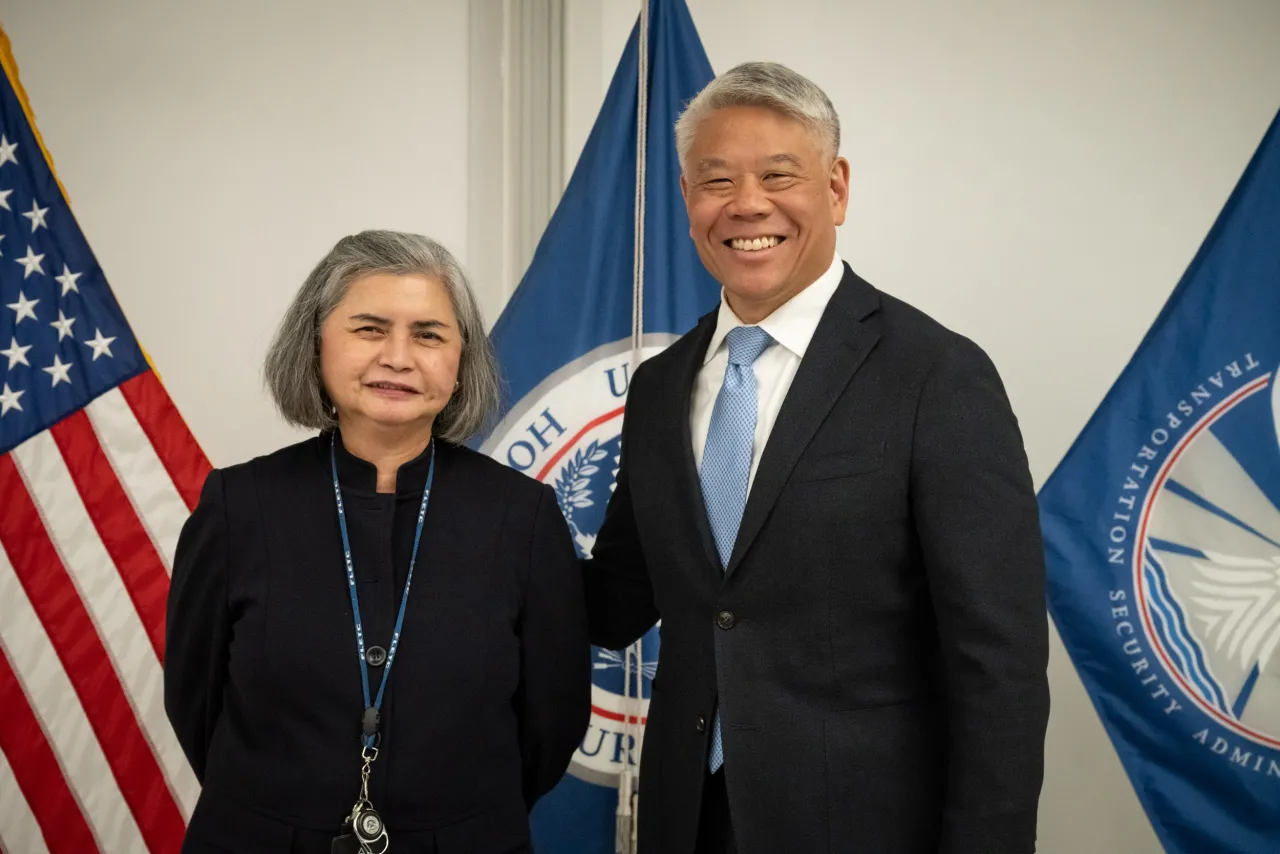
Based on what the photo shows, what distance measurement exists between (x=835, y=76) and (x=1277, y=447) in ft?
4.47

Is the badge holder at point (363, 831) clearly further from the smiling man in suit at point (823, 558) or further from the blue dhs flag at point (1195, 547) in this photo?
the blue dhs flag at point (1195, 547)

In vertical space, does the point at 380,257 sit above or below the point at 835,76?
below

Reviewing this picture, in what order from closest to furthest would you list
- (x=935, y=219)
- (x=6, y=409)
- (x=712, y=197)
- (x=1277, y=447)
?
(x=712, y=197) → (x=1277, y=447) → (x=6, y=409) → (x=935, y=219)

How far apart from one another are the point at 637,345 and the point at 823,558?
3.26ft

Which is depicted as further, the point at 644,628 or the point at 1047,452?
the point at 1047,452

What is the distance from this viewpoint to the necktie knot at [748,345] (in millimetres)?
1412

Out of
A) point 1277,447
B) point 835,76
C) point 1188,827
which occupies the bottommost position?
point 1188,827

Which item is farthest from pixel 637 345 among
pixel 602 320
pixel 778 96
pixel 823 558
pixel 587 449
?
pixel 823 558

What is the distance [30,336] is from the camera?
6.99 feet

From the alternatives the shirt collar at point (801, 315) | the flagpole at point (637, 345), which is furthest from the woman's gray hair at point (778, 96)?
the flagpole at point (637, 345)

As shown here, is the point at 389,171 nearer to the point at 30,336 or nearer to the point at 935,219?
the point at 30,336

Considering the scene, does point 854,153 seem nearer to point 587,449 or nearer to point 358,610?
point 587,449

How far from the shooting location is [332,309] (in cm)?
147

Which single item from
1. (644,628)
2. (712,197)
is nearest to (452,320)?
(712,197)
